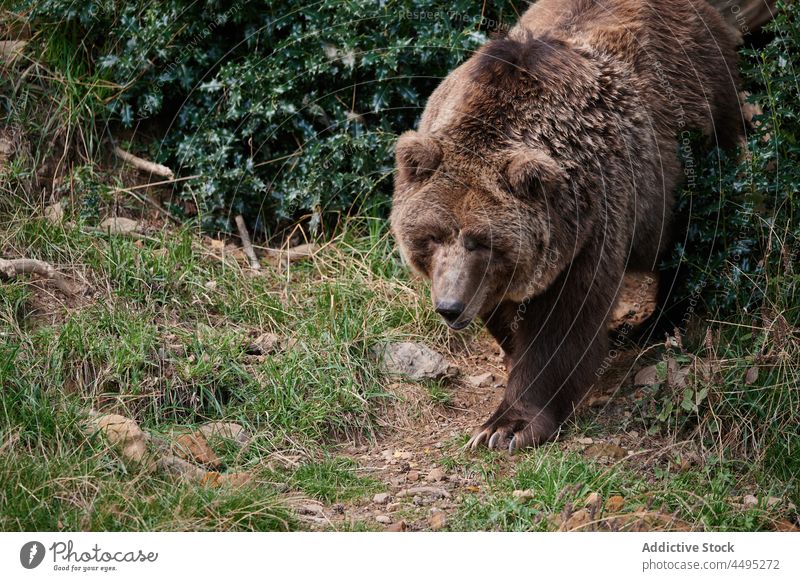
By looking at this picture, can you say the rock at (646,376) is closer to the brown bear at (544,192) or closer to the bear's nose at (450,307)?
the brown bear at (544,192)

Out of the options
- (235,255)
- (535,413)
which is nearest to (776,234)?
(535,413)

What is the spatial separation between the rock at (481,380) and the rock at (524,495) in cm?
152

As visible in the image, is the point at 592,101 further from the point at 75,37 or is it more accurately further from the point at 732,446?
the point at 75,37

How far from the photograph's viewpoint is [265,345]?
596 centimetres

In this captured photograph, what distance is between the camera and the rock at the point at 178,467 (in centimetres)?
469

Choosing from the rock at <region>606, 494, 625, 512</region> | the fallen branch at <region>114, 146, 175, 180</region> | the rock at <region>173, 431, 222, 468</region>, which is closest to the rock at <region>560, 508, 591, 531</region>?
the rock at <region>606, 494, 625, 512</region>

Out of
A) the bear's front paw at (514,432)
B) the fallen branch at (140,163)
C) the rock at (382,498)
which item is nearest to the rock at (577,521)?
the bear's front paw at (514,432)

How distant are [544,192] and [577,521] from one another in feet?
5.81

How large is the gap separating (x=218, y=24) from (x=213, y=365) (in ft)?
9.68

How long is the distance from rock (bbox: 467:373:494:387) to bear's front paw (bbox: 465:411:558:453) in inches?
32.0

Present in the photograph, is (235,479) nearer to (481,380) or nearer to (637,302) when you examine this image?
(481,380)

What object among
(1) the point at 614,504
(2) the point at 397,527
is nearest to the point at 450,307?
(2) the point at 397,527

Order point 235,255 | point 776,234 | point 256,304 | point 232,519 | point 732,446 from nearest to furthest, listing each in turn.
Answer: point 232,519
point 732,446
point 776,234
point 256,304
point 235,255

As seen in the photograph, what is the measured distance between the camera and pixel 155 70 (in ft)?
23.6
